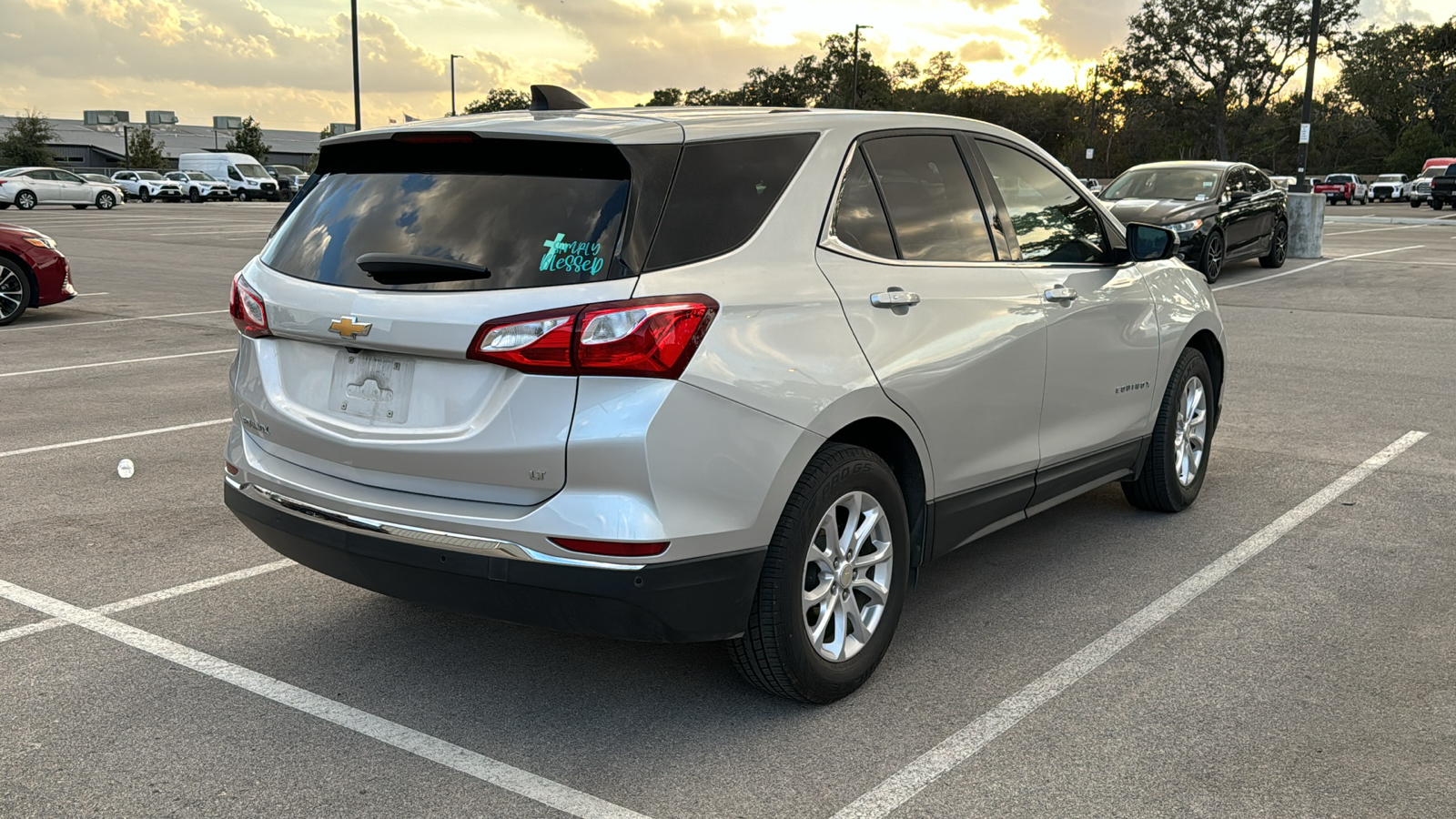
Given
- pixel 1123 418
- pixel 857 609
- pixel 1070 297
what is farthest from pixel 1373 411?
pixel 857 609

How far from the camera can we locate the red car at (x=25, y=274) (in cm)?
1266

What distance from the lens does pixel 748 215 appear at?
350cm

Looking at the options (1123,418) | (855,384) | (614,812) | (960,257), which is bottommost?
(614,812)

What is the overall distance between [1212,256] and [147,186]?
5572cm

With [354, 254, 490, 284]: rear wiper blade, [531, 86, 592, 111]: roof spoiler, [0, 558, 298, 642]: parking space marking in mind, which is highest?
[531, 86, 592, 111]: roof spoiler

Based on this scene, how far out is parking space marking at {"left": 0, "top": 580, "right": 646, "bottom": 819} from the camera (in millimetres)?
3162

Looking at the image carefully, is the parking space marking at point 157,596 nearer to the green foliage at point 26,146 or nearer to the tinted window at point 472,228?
the tinted window at point 472,228

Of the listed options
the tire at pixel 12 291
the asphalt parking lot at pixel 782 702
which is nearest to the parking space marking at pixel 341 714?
the asphalt parking lot at pixel 782 702

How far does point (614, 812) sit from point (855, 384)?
135cm

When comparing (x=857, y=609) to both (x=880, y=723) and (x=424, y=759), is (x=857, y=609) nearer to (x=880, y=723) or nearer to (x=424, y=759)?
(x=880, y=723)

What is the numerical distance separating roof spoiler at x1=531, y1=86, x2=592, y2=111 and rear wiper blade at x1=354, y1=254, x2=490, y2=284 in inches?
38.7

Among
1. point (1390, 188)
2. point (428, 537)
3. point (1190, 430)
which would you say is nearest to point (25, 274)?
point (428, 537)

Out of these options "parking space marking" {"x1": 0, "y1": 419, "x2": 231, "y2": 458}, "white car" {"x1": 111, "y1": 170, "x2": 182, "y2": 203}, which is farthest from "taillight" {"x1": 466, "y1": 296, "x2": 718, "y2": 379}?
"white car" {"x1": 111, "y1": 170, "x2": 182, "y2": 203}

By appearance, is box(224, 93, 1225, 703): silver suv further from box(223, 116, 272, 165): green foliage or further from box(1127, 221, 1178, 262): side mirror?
box(223, 116, 272, 165): green foliage
